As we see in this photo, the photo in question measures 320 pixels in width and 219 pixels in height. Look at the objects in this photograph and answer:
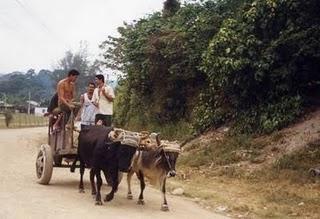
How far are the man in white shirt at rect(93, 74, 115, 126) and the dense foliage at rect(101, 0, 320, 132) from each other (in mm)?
5890

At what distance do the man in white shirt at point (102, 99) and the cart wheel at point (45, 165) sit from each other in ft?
3.89

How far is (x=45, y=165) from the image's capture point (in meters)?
11.9

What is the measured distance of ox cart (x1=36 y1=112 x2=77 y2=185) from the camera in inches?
471

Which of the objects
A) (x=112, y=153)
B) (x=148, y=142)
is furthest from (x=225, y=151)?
(x=112, y=153)

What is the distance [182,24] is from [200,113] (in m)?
4.03

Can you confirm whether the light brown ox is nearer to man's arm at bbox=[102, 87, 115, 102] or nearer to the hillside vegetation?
the hillside vegetation

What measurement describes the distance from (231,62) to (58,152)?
6.50m

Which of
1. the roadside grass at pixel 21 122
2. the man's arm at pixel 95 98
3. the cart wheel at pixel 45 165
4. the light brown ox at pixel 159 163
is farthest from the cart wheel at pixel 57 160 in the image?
the roadside grass at pixel 21 122

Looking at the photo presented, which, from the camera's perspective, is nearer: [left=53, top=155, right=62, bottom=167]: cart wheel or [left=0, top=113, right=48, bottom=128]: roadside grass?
[left=53, top=155, right=62, bottom=167]: cart wheel

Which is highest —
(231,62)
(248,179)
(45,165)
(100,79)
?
(231,62)

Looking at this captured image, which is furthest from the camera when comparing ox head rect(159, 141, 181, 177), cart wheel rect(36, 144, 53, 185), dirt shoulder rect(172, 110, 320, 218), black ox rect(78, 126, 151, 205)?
cart wheel rect(36, 144, 53, 185)

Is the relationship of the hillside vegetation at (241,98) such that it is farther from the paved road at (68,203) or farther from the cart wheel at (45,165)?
the cart wheel at (45,165)

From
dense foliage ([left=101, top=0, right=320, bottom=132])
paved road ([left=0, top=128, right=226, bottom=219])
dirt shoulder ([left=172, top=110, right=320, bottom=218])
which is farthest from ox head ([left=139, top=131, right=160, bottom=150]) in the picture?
dense foliage ([left=101, top=0, right=320, bottom=132])

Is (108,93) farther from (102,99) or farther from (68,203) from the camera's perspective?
(68,203)
